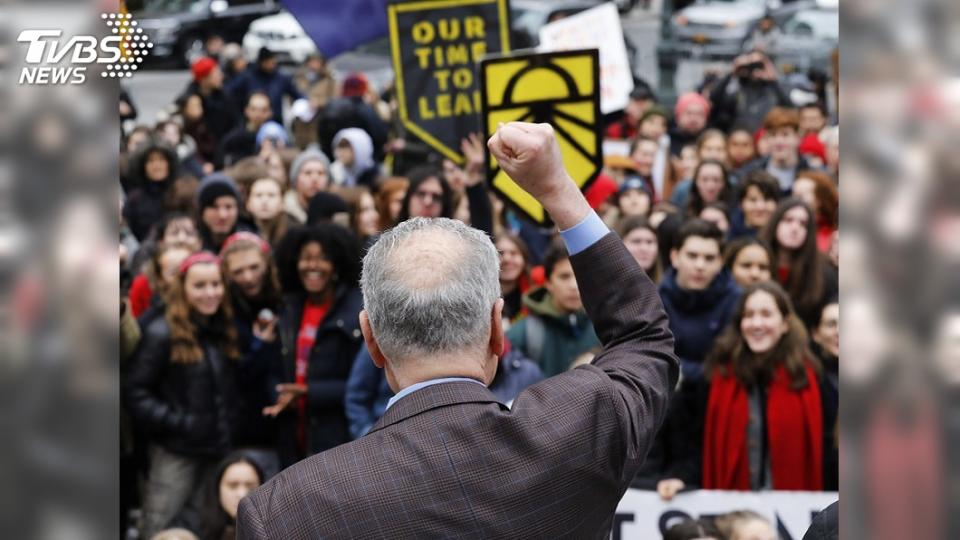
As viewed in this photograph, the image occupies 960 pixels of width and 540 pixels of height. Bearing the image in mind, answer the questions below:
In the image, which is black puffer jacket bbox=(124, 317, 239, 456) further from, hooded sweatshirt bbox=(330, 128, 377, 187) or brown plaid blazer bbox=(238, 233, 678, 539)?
hooded sweatshirt bbox=(330, 128, 377, 187)

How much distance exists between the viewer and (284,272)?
6254 millimetres

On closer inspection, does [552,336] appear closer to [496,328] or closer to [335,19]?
[335,19]

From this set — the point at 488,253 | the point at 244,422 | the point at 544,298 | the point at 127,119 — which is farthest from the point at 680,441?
the point at 127,119

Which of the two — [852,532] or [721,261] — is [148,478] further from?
[852,532]

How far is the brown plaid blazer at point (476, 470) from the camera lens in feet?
6.08

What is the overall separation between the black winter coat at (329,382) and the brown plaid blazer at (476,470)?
3.97 m

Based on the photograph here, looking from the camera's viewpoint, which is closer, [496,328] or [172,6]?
[496,328]

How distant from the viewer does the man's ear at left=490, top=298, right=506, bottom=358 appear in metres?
2.02

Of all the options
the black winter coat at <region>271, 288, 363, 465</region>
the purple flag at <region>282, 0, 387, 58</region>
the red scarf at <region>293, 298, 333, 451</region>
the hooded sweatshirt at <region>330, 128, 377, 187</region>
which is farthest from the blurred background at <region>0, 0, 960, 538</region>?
the hooded sweatshirt at <region>330, 128, 377, 187</region>

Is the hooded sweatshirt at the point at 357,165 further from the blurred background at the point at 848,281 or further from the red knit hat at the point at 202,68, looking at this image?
the blurred background at the point at 848,281

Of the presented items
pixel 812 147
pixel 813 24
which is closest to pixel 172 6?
pixel 813 24

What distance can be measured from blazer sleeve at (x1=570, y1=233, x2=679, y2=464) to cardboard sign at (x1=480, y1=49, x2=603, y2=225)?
12.5 ft

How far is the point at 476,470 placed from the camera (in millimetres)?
1884

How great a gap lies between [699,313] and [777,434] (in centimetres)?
79
